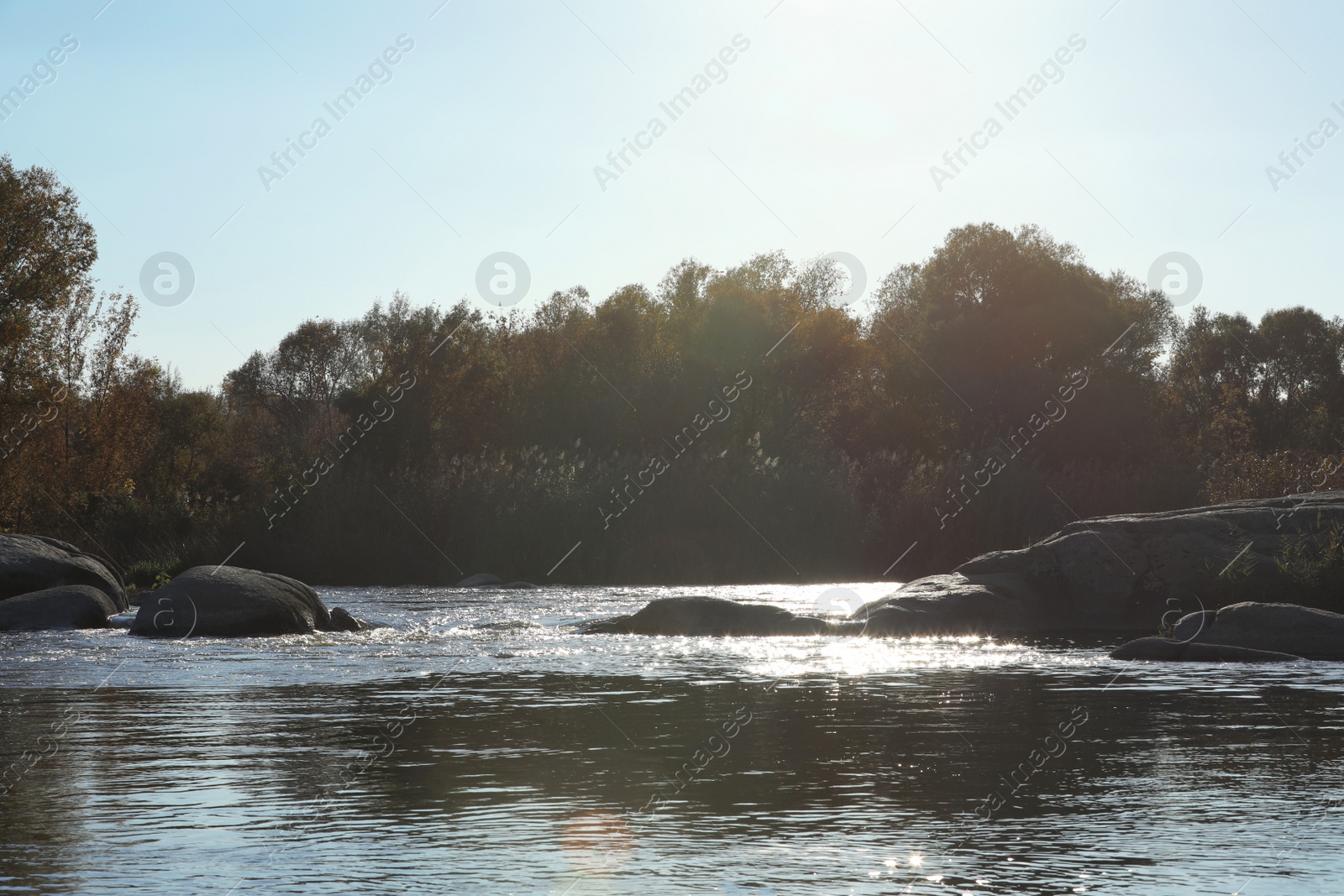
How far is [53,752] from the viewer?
25.7 feet

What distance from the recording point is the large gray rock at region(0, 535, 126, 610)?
761 inches

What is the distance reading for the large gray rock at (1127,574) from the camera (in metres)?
17.3

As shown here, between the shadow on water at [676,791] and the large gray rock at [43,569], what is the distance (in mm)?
9636

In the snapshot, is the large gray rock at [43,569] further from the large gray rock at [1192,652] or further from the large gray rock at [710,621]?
the large gray rock at [1192,652]

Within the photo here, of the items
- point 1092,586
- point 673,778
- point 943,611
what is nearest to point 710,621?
point 943,611

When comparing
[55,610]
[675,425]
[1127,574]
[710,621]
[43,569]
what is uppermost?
[675,425]

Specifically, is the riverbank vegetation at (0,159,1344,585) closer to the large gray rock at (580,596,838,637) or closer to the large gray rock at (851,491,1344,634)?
the large gray rock at (851,491,1344,634)

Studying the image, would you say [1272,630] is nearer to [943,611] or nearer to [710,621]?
[943,611]

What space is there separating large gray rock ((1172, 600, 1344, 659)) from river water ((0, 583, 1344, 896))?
1127 millimetres

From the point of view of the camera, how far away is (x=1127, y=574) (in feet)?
59.7

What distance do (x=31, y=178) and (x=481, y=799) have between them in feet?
108

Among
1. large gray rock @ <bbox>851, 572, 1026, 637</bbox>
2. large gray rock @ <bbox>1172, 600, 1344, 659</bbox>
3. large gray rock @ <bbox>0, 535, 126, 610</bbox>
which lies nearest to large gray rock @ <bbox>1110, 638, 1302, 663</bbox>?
large gray rock @ <bbox>1172, 600, 1344, 659</bbox>

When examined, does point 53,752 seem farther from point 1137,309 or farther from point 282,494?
point 1137,309

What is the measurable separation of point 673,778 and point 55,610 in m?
13.4
